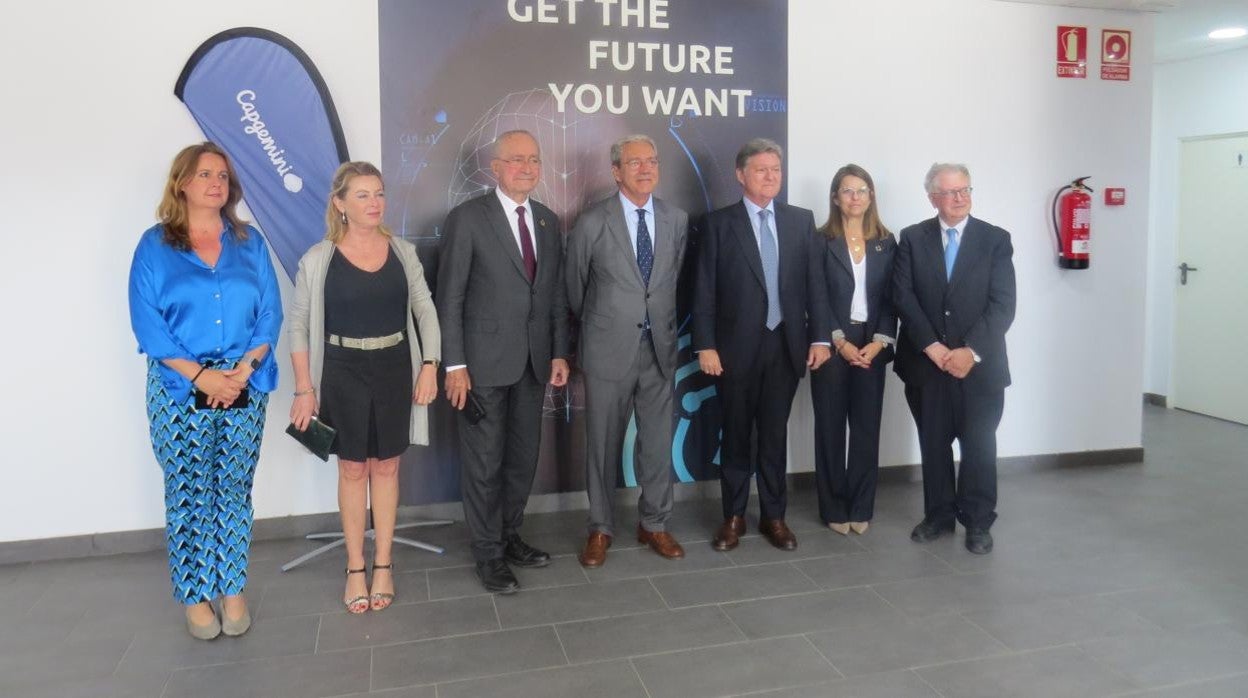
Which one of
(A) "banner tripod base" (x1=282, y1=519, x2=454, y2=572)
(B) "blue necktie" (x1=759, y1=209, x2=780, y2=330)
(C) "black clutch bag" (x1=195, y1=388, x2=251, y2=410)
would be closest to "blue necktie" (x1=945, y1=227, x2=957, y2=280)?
(B) "blue necktie" (x1=759, y1=209, x2=780, y2=330)

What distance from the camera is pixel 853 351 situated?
4.25 m

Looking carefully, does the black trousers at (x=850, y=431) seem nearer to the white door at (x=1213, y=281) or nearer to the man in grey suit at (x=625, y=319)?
the man in grey suit at (x=625, y=319)

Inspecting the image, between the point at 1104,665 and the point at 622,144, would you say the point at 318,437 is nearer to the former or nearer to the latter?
the point at 622,144

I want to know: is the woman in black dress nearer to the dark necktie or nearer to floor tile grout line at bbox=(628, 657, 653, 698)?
the dark necktie

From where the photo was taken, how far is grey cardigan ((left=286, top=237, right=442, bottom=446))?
11.2ft

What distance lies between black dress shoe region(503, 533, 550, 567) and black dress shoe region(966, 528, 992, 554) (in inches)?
74.9

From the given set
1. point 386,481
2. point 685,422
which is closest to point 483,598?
point 386,481

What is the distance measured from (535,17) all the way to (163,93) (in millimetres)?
1720

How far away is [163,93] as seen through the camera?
410 centimetres

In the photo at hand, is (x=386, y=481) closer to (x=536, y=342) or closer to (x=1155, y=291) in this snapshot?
(x=536, y=342)

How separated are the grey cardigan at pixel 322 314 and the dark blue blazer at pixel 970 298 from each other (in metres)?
2.13

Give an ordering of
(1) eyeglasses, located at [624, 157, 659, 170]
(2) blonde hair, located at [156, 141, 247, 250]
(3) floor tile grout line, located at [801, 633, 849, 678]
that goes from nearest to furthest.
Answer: (3) floor tile grout line, located at [801, 633, 849, 678] → (2) blonde hair, located at [156, 141, 247, 250] → (1) eyeglasses, located at [624, 157, 659, 170]

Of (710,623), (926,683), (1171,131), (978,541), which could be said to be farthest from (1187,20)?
(710,623)

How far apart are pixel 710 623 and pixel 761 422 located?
1.10 m
